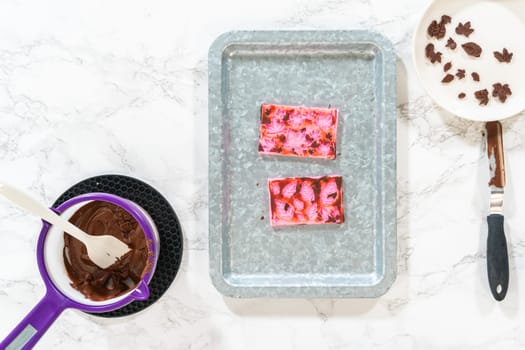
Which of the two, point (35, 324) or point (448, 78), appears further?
point (448, 78)

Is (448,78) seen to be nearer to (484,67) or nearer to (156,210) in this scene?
(484,67)

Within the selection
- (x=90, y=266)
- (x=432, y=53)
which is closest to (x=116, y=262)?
(x=90, y=266)

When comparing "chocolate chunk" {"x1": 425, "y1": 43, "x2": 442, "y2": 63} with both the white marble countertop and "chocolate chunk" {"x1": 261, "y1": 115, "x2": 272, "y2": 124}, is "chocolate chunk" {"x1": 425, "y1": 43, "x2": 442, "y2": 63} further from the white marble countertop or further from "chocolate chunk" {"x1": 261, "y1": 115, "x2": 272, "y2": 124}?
"chocolate chunk" {"x1": 261, "y1": 115, "x2": 272, "y2": 124}

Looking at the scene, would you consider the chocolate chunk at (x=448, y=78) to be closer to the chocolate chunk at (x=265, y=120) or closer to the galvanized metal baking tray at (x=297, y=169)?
the galvanized metal baking tray at (x=297, y=169)

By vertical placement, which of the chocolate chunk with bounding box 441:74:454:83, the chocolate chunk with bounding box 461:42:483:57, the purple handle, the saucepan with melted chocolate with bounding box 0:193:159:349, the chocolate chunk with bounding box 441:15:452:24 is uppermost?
the chocolate chunk with bounding box 441:15:452:24

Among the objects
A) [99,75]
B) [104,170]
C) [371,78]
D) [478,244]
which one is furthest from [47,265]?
[478,244]

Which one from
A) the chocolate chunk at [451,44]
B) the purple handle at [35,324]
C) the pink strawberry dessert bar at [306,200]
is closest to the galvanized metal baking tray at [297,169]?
the pink strawberry dessert bar at [306,200]

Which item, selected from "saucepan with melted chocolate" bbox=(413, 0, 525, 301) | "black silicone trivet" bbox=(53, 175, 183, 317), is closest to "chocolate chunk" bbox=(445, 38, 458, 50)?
"saucepan with melted chocolate" bbox=(413, 0, 525, 301)
